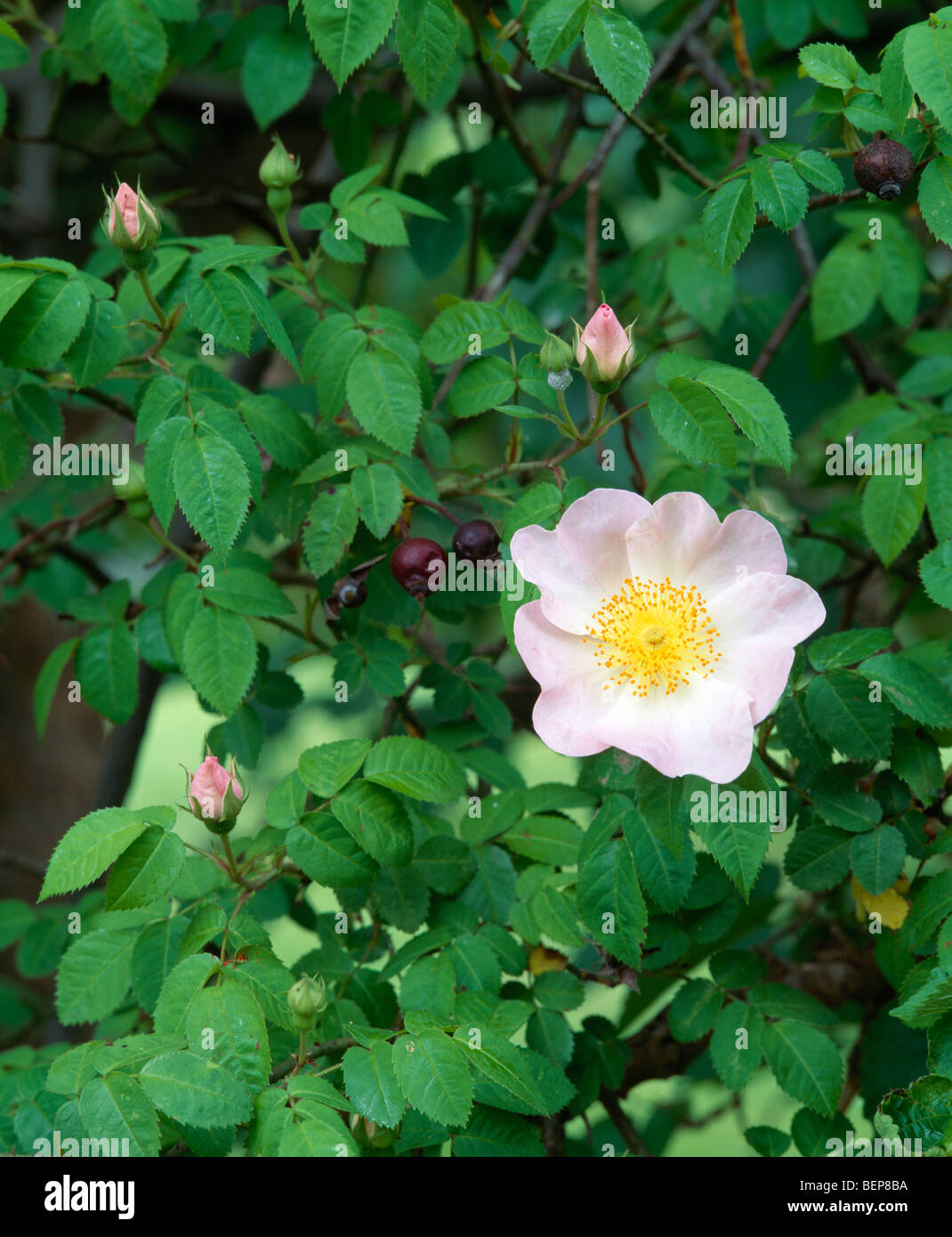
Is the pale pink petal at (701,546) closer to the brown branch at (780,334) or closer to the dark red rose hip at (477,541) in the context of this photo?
the dark red rose hip at (477,541)

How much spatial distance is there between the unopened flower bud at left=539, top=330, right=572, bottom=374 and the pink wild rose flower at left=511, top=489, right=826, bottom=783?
197 mm

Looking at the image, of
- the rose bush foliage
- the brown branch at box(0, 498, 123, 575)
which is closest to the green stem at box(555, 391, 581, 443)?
the rose bush foliage

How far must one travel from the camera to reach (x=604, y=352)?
1.30 metres

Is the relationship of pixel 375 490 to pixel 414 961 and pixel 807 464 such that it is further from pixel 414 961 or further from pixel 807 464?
pixel 807 464

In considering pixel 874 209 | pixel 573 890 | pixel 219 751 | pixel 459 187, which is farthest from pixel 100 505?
pixel 874 209

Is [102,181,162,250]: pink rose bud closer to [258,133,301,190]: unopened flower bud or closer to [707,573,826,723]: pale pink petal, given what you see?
[258,133,301,190]: unopened flower bud

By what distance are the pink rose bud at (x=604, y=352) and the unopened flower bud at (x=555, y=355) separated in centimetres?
8

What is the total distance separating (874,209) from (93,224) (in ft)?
6.28

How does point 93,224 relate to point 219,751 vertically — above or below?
above

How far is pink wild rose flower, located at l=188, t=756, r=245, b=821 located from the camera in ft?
4.24

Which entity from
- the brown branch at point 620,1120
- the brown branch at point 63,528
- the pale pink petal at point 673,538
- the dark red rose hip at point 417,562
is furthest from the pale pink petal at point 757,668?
the brown branch at point 63,528

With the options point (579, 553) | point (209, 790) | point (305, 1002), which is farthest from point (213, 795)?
point (579, 553)

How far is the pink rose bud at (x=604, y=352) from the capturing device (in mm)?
1299

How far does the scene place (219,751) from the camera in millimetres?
1721
